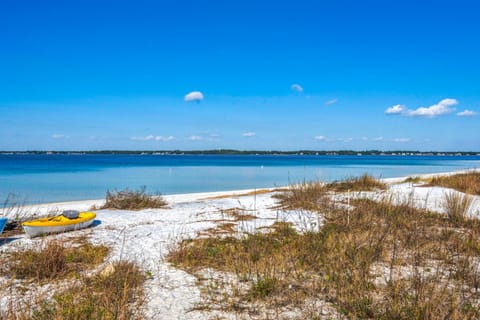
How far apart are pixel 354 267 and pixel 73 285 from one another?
11.6ft

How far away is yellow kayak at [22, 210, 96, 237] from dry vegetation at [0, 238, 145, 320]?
1.21m

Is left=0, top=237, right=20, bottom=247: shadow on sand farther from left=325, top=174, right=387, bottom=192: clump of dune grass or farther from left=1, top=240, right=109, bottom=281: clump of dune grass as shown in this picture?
left=325, top=174, right=387, bottom=192: clump of dune grass

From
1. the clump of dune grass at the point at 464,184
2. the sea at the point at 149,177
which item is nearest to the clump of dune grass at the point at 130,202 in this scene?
the sea at the point at 149,177

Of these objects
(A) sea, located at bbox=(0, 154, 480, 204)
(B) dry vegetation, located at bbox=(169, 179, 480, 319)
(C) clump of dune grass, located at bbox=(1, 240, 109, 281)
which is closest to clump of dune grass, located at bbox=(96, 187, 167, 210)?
(A) sea, located at bbox=(0, 154, 480, 204)

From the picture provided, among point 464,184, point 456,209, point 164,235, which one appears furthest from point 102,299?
point 464,184

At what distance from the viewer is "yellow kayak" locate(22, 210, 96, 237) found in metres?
7.30

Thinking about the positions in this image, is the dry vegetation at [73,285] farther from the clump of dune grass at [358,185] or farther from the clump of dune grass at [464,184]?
the clump of dune grass at [464,184]

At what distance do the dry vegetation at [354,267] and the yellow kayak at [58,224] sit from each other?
2.85 metres

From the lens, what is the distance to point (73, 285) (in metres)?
4.37

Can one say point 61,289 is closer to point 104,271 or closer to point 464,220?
point 104,271

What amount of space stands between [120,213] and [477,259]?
8.58 metres

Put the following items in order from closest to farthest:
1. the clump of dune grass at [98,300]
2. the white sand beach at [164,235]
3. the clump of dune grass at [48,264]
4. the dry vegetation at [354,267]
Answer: the clump of dune grass at [98,300] < the dry vegetation at [354,267] < the white sand beach at [164,235] < the clump of dune grass at [48,264]

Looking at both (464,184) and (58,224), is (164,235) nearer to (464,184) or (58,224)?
(58,224)

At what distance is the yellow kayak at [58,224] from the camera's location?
7.30 metres
